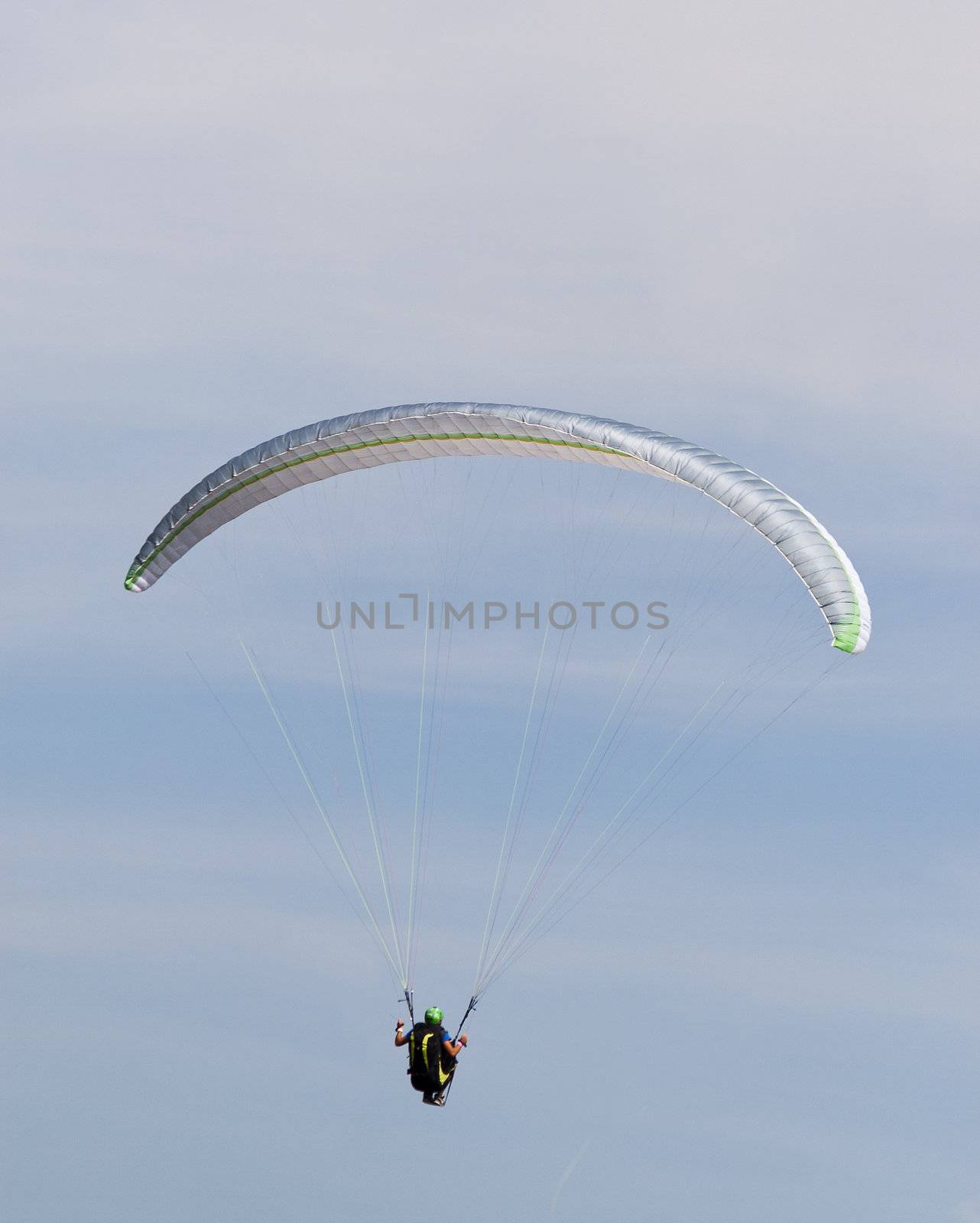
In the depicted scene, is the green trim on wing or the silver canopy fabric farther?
the green trim on wing

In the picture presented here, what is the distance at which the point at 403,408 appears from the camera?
38.1 metres

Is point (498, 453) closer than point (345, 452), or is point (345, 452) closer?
point (498, 453)

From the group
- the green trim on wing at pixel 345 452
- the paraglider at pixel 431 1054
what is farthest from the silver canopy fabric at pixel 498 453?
the paraglider at pixel 431 1054

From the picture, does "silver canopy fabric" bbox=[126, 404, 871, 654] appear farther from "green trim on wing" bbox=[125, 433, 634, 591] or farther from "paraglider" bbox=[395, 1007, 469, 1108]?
"paraglider" bbox=[395, 1007, 469, 1108]

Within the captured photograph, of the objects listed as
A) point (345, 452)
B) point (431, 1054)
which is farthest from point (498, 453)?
point (431, 1054)

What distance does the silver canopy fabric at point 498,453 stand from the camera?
116 feet

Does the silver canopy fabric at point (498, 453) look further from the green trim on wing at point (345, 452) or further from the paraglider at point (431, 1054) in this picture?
the paraglider at point (431, 1054)

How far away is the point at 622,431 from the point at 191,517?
25.8 ft

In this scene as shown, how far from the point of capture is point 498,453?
38.3m

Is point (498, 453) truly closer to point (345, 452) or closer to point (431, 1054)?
point (345, 452)

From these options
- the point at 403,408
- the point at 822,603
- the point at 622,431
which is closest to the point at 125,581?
the point at 403,408

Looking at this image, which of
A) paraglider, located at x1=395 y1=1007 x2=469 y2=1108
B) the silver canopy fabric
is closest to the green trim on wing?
the silver canopy fabric

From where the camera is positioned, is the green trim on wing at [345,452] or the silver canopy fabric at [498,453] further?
the green trim on wing at [345,452]

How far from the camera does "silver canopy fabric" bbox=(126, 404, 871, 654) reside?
3538cm
